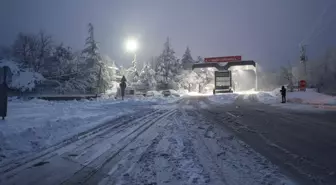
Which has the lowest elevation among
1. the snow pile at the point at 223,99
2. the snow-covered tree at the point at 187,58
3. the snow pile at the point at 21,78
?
the snow pile at the point at 223,99

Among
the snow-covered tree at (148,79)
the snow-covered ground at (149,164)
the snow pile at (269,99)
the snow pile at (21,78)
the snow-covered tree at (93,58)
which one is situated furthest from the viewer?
the snow-covered tree at (148,79)

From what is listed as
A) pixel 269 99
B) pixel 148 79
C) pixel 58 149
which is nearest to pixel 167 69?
pixel 148 79

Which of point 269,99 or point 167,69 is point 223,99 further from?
point 167,69

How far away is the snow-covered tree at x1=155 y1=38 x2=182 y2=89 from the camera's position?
6931 centimetres

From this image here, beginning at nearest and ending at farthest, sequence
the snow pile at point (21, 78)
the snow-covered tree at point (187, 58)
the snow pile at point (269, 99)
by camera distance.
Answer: the snow pile at point (269, 99), the snow pile at point (21, 78), the snow-covered tree at point (187, 58)

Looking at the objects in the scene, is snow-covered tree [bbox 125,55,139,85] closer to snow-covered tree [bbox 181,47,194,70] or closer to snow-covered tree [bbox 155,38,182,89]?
snow-covered tree [bbox 155,38,182,89]

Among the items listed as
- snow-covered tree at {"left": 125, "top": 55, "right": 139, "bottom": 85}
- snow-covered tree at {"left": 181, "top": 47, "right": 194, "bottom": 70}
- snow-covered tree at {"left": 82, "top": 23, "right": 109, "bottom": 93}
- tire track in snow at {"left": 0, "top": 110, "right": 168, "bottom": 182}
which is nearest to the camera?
tire track in snow at {"left": 0, "top": 110, "right": 168, "bottom": 182}

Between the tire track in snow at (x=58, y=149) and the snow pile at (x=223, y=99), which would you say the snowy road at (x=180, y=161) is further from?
the snow pile at (x=223, y=99)

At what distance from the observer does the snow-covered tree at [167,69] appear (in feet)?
227

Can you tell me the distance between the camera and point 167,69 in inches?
2768

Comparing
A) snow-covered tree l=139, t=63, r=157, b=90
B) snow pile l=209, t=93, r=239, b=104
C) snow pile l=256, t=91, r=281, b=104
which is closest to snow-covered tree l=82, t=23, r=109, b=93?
snow-covered tree l=139, t=63, r=157, b=90

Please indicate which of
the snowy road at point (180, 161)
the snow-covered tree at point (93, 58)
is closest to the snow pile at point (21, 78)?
the snow-covered tree at point (93, 58)

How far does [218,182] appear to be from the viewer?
147 inches

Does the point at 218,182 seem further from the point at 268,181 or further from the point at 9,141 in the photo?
the point at 9,141
